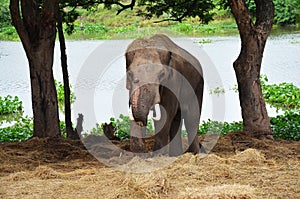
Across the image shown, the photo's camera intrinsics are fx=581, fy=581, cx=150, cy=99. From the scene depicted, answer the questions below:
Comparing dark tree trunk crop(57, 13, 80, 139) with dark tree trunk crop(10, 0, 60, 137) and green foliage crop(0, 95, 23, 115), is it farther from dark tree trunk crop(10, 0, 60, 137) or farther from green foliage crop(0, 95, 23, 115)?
green foliage crop(0, 95, 23, 115)

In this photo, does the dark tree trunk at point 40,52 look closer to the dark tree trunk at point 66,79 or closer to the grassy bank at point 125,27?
the dark tree trunk at point 66,79

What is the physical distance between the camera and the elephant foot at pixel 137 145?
6790mm

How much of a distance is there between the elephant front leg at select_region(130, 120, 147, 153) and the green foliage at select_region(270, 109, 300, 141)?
4.26m

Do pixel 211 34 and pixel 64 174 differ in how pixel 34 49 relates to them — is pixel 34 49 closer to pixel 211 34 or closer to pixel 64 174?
pixel 64 174

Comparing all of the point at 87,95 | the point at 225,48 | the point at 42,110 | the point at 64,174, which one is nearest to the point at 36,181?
the point at 64,174

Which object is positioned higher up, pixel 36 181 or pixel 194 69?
pixel 194 69

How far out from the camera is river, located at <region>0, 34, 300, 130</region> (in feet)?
35.5

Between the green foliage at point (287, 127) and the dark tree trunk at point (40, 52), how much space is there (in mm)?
4220

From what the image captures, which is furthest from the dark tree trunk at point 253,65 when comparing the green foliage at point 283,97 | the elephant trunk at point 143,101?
the green foliage at point 283,97

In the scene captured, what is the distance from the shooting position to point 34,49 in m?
8.55

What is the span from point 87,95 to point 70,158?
9.58 meters

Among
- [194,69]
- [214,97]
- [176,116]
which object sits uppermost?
[194,69]

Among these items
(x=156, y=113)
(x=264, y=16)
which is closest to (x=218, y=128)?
(x=264, y=16)

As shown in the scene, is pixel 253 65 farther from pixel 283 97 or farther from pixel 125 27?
pixel 125 27
